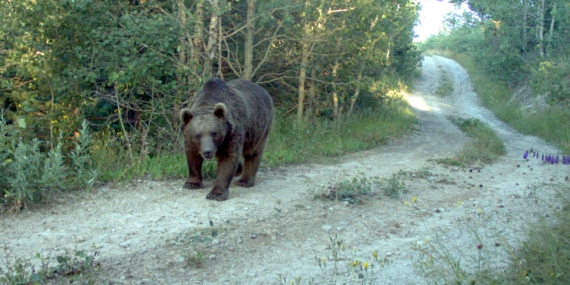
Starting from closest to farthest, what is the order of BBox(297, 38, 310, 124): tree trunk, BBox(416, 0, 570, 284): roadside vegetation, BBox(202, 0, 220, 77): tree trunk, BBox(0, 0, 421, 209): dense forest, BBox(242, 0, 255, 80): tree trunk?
BBox(0, 0, 421, 209): dense forest
BBox(202, 0, 220, 77): tree trunk
BBox(242, 0, 255, 80): tree trunk
BBox(297, 38, 310, 124): tree trunk
BBox(416, 0, 570, 284): roadside vegetation

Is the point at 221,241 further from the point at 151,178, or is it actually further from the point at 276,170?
the point at 276,170

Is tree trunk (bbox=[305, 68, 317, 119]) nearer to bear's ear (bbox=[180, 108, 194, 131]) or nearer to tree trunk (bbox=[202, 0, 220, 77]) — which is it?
tree trunk (bbox=[202, 0, 220, 77])

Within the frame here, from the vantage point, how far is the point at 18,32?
33.4ft

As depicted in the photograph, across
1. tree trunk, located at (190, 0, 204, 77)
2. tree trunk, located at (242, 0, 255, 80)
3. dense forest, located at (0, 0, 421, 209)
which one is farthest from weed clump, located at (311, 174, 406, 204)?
tree trunk, located at (242, 0, 255, 80)

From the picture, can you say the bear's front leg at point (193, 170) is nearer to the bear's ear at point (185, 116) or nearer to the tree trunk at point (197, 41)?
the bear's ear at point (185, 116)

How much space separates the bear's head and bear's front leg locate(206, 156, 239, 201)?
352mm

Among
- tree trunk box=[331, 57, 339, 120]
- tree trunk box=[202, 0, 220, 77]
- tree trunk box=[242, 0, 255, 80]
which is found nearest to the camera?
tree trunk box=[202, 0, 220, 77]

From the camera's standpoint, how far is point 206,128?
7.39 m

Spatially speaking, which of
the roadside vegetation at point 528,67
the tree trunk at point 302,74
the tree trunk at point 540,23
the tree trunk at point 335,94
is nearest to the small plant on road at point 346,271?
the roadside vegetation at point 528,67

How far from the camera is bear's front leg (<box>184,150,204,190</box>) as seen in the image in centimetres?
787

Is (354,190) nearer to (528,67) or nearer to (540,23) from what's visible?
(540,23)

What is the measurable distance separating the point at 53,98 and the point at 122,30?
7.37 ft

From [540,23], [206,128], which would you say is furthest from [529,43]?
[206,128]

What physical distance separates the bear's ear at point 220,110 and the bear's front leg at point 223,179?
0.64 meters
